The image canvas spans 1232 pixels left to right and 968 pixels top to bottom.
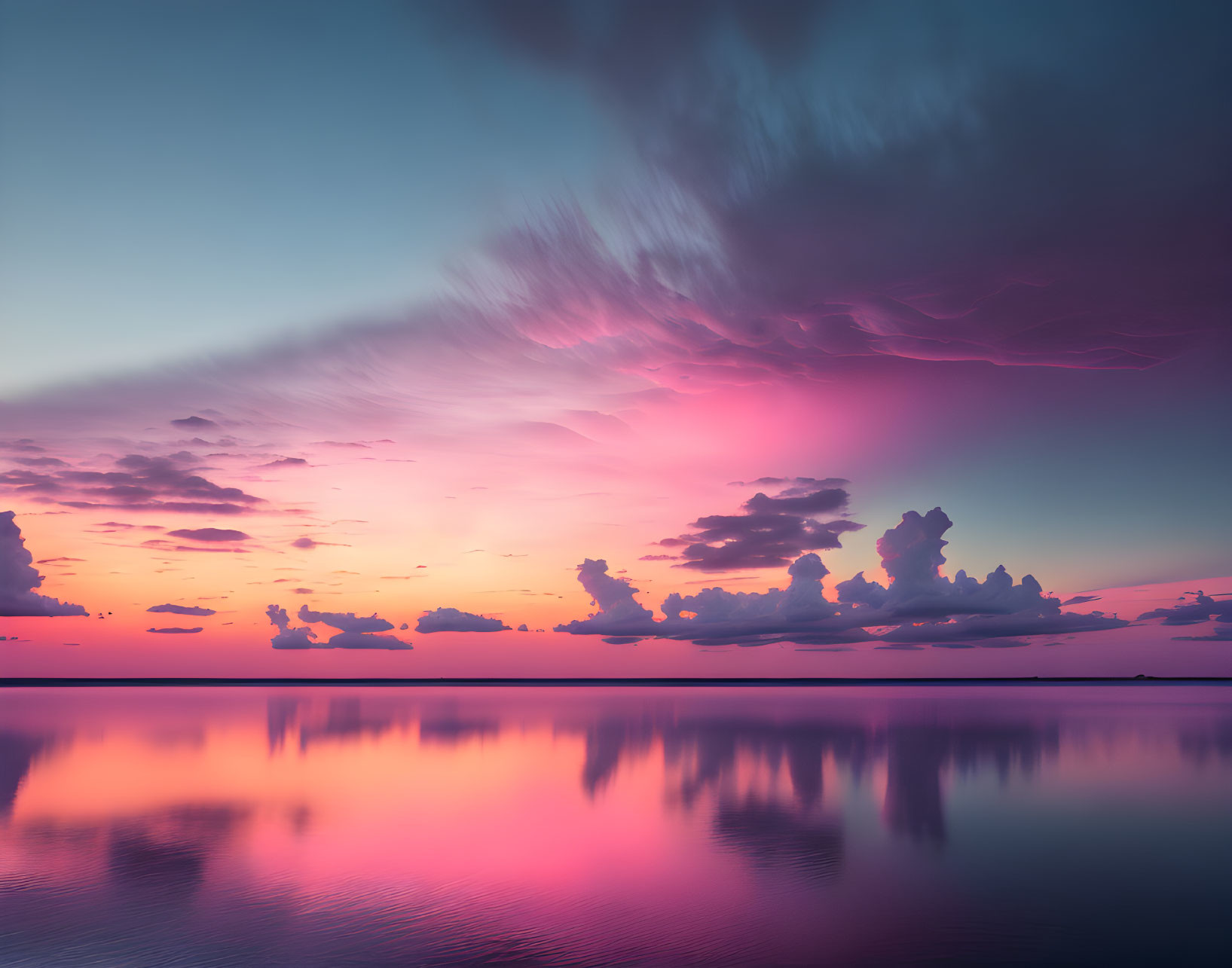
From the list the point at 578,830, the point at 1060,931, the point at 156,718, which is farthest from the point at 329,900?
the point at 156,718

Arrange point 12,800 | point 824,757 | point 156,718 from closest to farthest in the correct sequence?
1. point 12,800
2. point 824,757
3. point 156,718

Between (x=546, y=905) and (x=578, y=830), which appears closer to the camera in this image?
(x=546, y=905)

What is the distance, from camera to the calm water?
13945 millimetres

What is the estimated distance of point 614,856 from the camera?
2062 centimetres

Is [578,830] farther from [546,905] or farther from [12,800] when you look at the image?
[12,800]

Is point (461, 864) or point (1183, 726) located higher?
point (461, 864)

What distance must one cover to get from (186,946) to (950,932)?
1311 centimetres

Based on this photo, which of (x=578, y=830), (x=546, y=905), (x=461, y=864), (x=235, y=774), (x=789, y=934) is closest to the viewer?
(x=789, y=934)

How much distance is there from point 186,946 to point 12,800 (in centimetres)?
2027

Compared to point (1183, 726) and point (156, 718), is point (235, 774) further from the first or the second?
point (1183, 726)

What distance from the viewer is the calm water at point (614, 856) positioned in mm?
13945

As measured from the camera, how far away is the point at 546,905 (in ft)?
52.9

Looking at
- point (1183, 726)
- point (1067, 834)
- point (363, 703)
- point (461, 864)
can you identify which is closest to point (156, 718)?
point (363, 703)

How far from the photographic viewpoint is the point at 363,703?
364 ft
